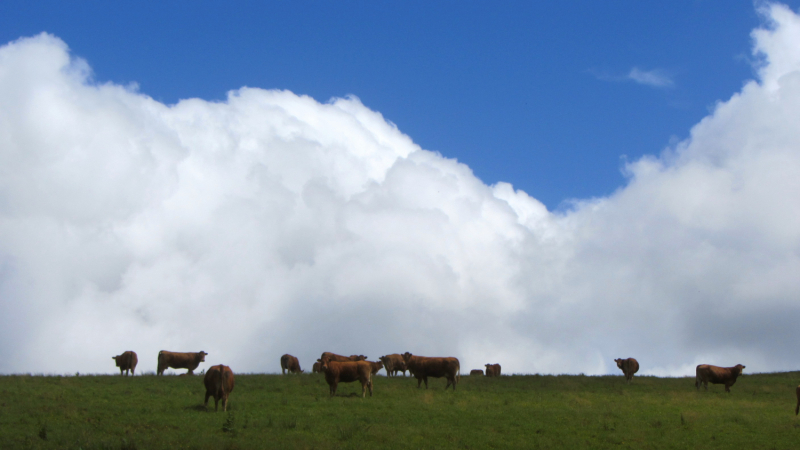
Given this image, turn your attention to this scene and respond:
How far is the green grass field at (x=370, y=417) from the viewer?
19.8 meters

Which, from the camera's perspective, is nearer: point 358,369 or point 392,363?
point 358,369

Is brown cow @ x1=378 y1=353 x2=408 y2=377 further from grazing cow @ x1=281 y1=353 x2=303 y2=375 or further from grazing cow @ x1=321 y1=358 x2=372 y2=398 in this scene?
grazing cow @ x1=321 y1=358 x2=372 y2=398

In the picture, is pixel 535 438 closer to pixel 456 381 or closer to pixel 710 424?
pixel 710 424

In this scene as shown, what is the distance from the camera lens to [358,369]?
29.6m

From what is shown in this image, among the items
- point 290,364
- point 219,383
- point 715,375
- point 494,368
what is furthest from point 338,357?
point 715,375

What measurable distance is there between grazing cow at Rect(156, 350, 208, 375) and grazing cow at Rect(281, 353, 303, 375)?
5.34 m

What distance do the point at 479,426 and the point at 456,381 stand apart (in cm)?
1413

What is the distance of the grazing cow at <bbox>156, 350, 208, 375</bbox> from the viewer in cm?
4256

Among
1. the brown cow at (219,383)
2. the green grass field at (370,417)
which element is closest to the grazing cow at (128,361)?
the green grass field at (370,417)

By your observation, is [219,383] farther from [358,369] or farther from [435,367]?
[435,367]

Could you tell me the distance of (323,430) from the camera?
21.3 m

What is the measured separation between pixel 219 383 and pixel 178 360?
67.7 ft

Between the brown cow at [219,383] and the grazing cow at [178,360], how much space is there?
19.1 m

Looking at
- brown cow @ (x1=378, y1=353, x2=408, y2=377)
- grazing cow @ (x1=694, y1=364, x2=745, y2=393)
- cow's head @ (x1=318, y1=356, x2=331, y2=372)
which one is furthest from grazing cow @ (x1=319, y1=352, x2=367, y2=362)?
grazing cow @ (x1=694, y1=364, x2=745, y2=393)
